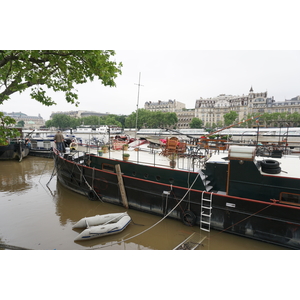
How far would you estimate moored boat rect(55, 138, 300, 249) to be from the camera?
22.4 feet

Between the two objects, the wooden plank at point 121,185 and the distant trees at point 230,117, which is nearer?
the wooden plank at point 121,185

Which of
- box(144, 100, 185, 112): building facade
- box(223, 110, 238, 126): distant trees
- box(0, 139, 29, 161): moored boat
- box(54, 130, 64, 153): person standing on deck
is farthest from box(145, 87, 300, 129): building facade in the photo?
box(54, 130, 64, 153): person standing on deck

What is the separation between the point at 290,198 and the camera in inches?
269

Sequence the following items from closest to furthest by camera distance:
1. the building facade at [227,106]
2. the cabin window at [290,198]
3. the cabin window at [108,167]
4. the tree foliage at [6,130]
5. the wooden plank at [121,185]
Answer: the tree foliage at [6,130]
the cabin window at [290,198]
the wooden plank at [121,185]
the cabin window at [108,167]
the building facade at [227,106]

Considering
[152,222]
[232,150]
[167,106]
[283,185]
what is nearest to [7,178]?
[152,222]

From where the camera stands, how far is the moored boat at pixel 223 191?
269 inches

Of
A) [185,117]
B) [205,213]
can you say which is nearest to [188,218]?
[205,213]

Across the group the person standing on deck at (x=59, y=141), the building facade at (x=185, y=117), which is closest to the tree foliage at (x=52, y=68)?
the person standing on deck at (x=59, y=141)

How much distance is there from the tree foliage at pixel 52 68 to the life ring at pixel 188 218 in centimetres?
576

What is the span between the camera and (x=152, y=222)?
29.7 feet

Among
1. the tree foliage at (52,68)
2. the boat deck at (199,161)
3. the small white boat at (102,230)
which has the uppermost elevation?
the tree foliage at (52,68)

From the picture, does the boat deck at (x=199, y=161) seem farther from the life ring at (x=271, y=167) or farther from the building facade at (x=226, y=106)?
the building facade at (x=226, y=106)

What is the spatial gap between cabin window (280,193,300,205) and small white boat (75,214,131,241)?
5865 mm

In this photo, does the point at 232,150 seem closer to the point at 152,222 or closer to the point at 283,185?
the point at 283,185
